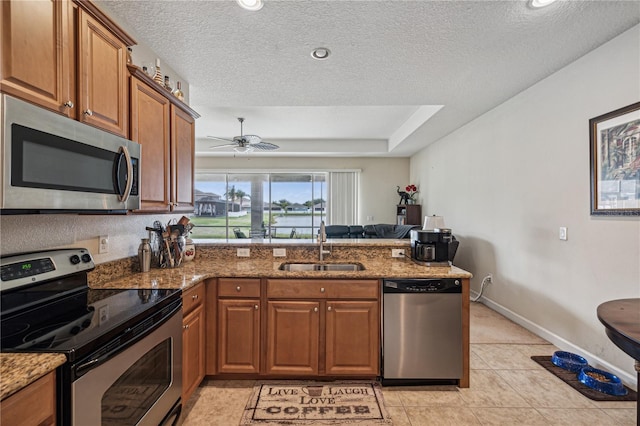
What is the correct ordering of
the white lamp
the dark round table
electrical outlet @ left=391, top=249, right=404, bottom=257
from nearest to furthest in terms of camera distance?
the dark round table < electrical outlet @ left=391, top=249, right=404, bottom=257 < the white lamp

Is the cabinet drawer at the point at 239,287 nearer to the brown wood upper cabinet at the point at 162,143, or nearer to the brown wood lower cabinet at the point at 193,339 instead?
the brown wood lower cabinet at the point at 193,339

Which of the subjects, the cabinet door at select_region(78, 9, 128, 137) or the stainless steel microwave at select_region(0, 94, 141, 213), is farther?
the cabinet door at select_region(78, 9, 128, 137)

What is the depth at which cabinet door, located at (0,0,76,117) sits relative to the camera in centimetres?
99

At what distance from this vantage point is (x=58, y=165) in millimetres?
1122

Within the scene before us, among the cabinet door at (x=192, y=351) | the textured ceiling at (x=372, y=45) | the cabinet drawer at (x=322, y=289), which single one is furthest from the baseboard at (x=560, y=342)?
the cabinet door at (x=192, y=351)

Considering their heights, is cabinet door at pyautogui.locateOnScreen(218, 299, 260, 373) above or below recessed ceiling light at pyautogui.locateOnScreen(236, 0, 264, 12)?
below

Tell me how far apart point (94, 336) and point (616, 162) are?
3368 mm

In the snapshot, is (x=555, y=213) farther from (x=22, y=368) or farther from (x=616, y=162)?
(x=22, y=368)

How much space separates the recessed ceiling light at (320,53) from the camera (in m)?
2.28

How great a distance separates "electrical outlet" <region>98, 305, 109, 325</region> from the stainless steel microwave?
1.52ft

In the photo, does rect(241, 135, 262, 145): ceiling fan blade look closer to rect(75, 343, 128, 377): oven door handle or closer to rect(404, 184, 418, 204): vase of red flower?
rect(404, 184, 418, 204): vase of red flower

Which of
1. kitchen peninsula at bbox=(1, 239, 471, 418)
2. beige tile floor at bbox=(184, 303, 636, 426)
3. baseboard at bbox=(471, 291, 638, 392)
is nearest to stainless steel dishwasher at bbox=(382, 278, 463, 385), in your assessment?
kitchen peninsula at bbox=(1, 239, 471, 418)

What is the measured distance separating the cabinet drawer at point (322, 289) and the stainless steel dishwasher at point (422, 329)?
0.12 metres

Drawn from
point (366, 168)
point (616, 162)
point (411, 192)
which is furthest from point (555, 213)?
point (366, 168)
